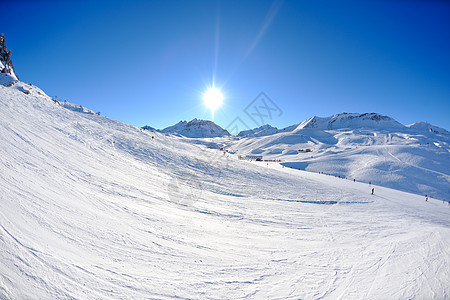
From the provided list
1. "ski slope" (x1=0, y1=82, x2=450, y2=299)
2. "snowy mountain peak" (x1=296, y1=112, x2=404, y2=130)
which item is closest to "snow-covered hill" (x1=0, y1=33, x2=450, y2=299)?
"ski slope" (x1=0, y1=82, x2=450, y2=299)

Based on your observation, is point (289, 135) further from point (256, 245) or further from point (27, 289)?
point (27, 289)

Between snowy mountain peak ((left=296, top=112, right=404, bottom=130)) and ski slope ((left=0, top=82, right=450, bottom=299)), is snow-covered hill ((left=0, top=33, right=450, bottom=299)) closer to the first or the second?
ski slope ((left=0, top=82, right=450, bottom=299))

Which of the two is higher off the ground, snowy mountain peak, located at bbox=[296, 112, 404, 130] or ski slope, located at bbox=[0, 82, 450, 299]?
snowy mountain peak, located at bbox=[296, 112, 404, 130]

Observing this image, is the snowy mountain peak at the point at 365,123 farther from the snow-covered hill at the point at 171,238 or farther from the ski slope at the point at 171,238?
the snow-covered hill at the point at 171,238

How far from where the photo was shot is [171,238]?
266 inches

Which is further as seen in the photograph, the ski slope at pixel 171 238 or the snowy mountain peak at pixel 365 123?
the snowy mountain peak at pixel 365 123

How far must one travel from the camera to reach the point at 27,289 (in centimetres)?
328

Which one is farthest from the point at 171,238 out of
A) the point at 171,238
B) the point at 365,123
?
the point at 365,123

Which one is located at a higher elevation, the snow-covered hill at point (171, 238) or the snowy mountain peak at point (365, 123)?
the snowy mountain peak at point (365, 123)

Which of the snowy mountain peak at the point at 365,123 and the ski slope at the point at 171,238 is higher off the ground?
the snowy mountain peak at the point at 365,123

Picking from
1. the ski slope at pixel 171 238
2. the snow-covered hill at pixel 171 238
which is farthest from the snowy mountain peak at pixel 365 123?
the snow-covered hill at pixel 171 238

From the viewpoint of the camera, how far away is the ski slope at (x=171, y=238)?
4.26 metres

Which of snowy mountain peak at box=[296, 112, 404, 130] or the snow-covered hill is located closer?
the snow-covered hill

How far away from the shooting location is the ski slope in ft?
14.0
